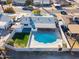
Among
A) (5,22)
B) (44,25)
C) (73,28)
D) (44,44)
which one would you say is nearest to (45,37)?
(44,44)

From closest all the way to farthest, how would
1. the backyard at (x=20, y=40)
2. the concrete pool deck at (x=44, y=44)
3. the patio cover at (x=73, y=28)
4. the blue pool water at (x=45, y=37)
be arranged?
the backyard at (x=20, y=40) < the concrete pool deck at (x=44, y=44) < the blue pool water at (x=45, y=37) < the patio cover at (x=73, y=28)

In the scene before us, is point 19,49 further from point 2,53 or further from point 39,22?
point 39,22

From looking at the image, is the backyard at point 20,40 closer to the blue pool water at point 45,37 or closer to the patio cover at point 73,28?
the blue pool water at point 45,37

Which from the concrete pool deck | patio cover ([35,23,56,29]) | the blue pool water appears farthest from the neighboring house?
the concrete pool deck

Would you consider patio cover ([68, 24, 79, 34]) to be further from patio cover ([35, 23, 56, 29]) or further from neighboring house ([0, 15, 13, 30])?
neighboring house ([0, 15, 13, 30])

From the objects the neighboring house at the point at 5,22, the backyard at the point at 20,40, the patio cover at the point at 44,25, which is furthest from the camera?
the patio cover at the point at 44,25

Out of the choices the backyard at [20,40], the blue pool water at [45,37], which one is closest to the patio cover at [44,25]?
the blue pool water at [45,37]
